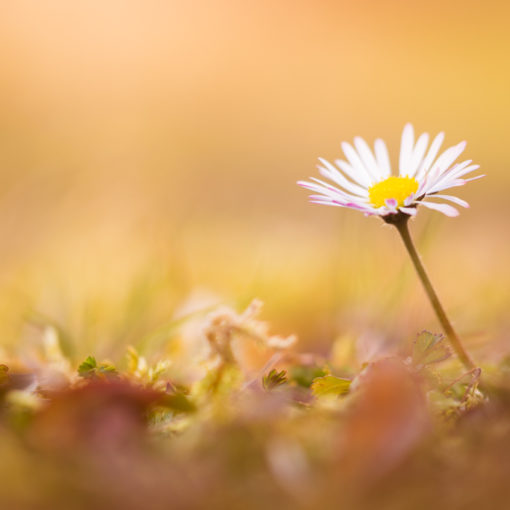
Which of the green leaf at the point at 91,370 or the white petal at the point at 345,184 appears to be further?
the white petal at the point at 345,184

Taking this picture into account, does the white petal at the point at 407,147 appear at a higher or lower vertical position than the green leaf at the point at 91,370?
higher

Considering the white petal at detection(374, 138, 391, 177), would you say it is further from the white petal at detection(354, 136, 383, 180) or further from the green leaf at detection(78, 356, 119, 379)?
the green leaf at detection(78, 356, 119, 379)

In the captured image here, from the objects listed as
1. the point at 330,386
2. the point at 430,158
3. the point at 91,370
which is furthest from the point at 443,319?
the point at 91,370

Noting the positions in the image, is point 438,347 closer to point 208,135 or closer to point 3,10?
point 208,135

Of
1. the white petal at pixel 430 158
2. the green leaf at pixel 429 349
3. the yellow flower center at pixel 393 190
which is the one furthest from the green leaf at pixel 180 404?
the white petal at pixel 430 158

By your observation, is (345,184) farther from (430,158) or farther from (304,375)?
(304,375)

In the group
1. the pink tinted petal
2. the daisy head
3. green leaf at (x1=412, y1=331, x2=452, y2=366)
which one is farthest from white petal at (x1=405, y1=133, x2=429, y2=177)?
green leaf at (x1=412, y1=331, x2=452, y2=366)

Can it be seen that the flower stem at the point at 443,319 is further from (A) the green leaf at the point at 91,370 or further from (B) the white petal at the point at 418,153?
(A) the green leaf at the point at 91,370
